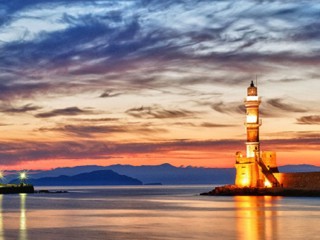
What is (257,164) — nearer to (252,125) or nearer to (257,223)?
(252,125)

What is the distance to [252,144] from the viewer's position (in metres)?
94.1

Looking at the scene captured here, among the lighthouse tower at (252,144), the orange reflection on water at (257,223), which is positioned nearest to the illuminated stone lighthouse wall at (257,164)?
the lighthouse tower at (252,144)

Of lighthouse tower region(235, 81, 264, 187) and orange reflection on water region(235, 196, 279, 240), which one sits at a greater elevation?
lighthouse tower region(235, 81, 264, 187)

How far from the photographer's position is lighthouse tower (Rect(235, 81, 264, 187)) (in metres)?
94.1

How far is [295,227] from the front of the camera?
4838cm

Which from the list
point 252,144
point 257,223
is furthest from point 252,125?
point 257,223

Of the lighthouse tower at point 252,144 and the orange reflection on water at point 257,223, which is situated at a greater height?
the lighthouse tower at point 252,144

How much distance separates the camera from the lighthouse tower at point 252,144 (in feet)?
309

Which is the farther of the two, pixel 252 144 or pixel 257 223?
pixel 252 144

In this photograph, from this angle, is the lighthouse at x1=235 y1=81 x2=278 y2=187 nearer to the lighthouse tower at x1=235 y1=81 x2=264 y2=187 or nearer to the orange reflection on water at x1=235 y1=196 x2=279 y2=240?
the lighthouse tower at x1=235 y1=81 x2=264 y2=187

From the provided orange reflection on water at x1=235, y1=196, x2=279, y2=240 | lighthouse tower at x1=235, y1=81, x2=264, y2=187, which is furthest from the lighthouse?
orange reflection on water at x1=235, y1=196, x2=279, y2=240

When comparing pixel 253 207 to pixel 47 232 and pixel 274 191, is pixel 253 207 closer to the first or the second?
pixel 274 191

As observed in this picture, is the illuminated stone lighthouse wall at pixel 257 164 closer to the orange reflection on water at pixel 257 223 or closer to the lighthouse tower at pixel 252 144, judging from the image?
the lighthouse tower at pixel 252 144

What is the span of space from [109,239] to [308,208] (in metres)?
33.3
